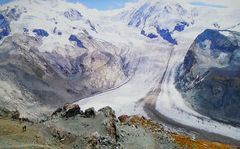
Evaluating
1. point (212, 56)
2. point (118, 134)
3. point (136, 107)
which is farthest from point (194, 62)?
point (118, 134)

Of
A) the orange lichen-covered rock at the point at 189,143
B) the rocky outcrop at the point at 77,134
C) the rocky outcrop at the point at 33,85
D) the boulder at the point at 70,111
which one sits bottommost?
the orange lichen-covered rock at the point at 189,143

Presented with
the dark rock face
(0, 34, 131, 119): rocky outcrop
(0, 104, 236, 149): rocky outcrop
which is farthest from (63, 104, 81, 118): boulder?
the dark rock face

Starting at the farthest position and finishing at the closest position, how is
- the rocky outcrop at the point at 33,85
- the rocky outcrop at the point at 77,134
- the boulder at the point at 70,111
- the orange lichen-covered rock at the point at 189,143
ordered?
the rocky outcrop at the point at 33,85 → the orange lichen-covered rock at the point at 189,143 → the boulder at the point at 70,111 → the rocky outcrop at the point at 77,134

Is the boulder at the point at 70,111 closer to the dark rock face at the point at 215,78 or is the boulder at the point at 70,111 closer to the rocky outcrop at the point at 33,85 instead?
the rocky outcrop at the point at 33,85

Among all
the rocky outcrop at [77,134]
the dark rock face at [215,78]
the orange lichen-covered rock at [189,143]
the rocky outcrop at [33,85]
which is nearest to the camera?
the rocky outcrop at [77,134]

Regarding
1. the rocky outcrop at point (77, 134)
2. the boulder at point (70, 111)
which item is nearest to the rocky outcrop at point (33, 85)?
the boulder at point (70, 111)

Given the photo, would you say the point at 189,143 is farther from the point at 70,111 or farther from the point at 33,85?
the point at 33,85

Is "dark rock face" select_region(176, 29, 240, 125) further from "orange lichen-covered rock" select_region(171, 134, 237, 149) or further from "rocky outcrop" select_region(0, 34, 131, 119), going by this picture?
"orange lichen-covered rock" select_region(171, 134, 237, 149)

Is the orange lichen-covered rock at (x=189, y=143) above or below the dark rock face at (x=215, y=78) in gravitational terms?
below

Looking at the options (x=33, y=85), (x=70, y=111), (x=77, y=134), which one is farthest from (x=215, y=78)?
(x=77, y=134)
